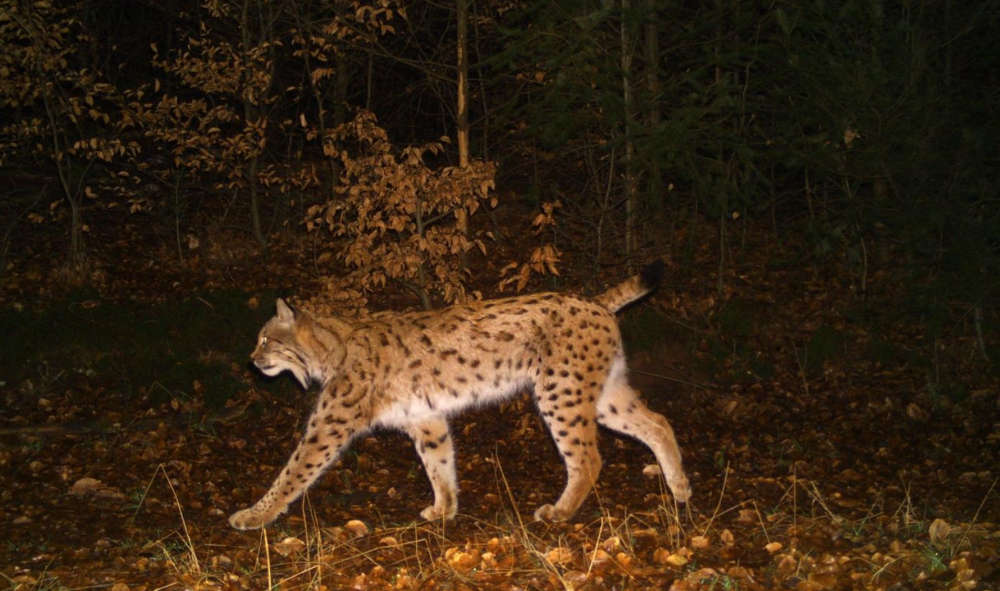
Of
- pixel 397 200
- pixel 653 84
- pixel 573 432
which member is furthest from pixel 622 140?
pixel 573 432

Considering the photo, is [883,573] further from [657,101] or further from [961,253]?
[657,101]

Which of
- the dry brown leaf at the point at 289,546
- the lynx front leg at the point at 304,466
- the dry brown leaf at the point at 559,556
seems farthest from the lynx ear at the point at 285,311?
the dry brown leaf at the point at 559,556

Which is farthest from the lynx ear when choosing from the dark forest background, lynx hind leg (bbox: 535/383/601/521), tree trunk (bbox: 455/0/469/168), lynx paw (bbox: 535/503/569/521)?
tree trunk (bbox: 455/0/469/168)

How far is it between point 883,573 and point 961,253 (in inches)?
177

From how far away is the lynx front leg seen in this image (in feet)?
20.0

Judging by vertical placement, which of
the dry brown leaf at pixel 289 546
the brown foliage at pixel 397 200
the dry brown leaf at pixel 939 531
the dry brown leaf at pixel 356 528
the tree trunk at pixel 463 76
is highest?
the tree trunk at pixel 463 76

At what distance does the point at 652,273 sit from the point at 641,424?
1183mm

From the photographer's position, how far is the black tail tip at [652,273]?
21.4ft

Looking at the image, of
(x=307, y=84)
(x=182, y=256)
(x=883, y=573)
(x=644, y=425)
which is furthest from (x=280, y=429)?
(x=307, y=84)

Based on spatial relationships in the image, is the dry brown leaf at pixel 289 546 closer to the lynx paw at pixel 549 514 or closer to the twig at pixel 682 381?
the lynx paw at pixel 549 514

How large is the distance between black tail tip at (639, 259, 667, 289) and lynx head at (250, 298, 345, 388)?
2.29 meters

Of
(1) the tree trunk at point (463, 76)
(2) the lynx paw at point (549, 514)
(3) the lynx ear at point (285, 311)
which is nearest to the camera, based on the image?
(2) the lynx paw at point (549, 514)

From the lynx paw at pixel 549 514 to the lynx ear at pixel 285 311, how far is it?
2302mm

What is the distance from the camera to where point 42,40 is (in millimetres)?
10070
